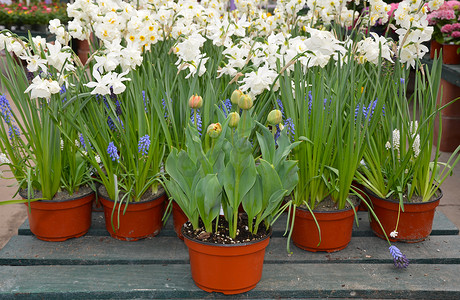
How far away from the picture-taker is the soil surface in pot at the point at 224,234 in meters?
1.60

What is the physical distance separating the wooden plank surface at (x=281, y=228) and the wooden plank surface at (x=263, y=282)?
246 millimetres

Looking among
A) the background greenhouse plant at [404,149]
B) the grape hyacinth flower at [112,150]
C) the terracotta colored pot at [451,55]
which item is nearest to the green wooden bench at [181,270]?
the background greenhouse plant at [404,149]

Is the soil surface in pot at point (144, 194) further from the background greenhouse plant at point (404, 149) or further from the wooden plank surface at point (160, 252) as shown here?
the background greenhouse plant at point (404, 149)

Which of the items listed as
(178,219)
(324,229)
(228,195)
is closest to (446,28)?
(324,229)

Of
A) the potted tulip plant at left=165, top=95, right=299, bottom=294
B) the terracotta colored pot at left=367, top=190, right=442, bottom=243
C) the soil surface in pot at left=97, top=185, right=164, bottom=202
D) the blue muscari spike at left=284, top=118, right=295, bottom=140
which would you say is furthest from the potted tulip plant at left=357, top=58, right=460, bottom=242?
the soil surface in pot at left=97, top=185, right=164, bottom=202

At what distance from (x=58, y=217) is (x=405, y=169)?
4.64ft

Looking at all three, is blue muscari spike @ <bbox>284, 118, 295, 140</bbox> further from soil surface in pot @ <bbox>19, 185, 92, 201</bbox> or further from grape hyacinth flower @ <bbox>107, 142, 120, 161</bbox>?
soil surface in pot @ <bbox>19, 185, 92, 201</bbox>

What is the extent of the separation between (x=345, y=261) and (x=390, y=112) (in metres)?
0.64

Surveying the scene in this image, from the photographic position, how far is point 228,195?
1.56 meters

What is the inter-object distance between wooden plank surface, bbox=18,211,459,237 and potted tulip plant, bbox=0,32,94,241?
65 millimetres

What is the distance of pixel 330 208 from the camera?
6.31 feet

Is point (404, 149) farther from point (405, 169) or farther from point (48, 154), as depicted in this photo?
point (48, 154)

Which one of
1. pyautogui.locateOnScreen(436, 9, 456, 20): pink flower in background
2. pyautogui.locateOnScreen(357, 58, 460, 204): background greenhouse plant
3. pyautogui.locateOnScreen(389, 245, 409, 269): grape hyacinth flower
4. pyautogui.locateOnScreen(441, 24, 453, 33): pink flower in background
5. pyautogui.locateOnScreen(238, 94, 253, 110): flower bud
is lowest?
pyautogui.locateOnScreen(389, 245, 409, 269): grape hyacinth flower

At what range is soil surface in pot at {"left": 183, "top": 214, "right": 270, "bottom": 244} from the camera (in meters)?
1.60
